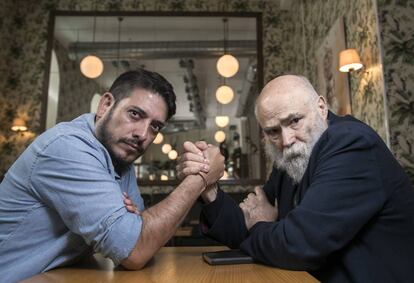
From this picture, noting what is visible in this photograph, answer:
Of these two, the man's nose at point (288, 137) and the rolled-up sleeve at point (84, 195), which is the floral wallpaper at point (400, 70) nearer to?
the man's nose at point (288, 137)

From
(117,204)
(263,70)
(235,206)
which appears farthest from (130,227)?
(263,70)

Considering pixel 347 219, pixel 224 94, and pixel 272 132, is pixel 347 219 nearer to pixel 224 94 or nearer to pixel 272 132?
pixel 272 132

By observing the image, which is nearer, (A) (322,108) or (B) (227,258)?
(B) (227,258)

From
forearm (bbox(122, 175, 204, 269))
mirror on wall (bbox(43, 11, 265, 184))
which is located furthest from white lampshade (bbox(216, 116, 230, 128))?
forearm (bbox(122, 175, 204, 269))

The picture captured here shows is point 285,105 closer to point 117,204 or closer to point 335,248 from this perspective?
point 335,248

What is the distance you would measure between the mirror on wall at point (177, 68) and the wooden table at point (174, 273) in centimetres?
376

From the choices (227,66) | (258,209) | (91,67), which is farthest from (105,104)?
(91,67)

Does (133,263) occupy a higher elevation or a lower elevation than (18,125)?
lower

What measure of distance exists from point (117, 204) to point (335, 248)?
2.05ft

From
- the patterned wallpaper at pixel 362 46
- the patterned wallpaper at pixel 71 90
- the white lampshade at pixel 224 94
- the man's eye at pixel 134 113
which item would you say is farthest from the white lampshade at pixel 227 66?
the man's eye at pixel 134 113

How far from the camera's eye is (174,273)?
0.92m

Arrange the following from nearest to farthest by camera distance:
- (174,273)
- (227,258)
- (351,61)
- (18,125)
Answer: (174,273) → (227,258) → (351,61) → (18,125)

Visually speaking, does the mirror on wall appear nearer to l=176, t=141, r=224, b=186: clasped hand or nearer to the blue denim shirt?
l=176, t=141, r=224, b=186: clasped hand

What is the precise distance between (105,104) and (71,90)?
4.00 metres
